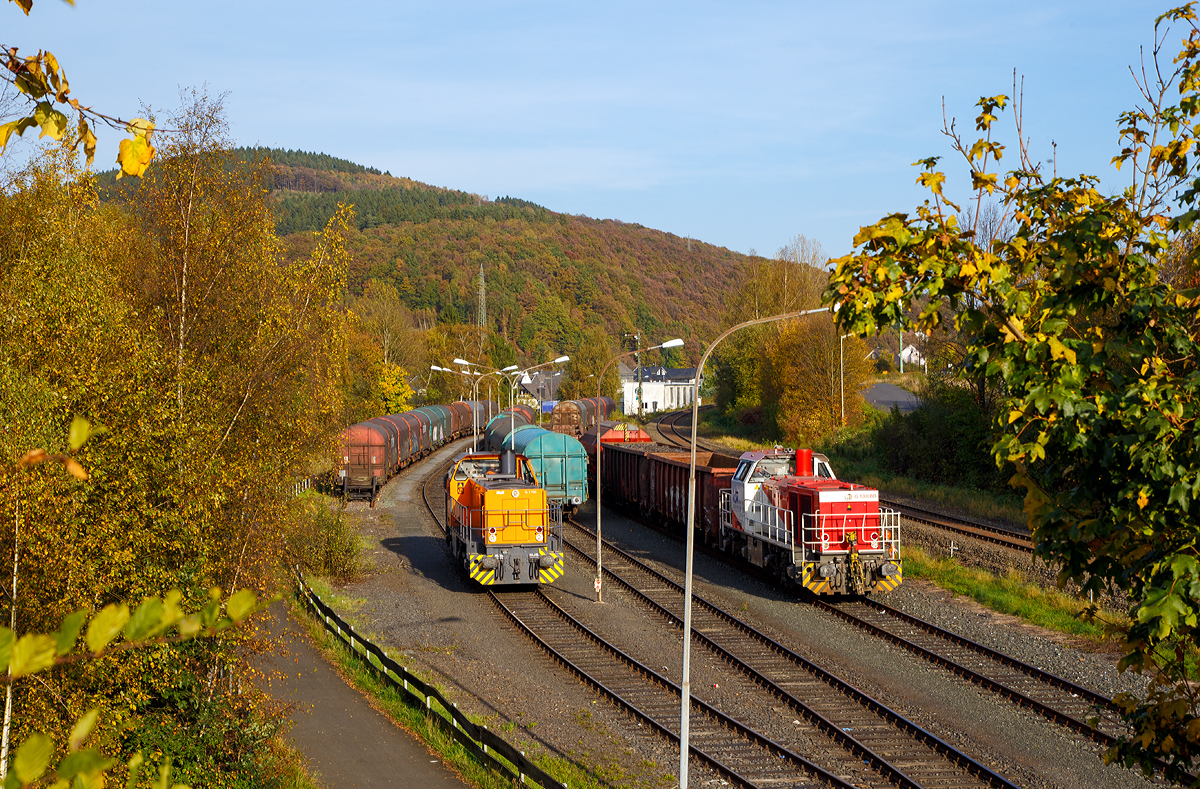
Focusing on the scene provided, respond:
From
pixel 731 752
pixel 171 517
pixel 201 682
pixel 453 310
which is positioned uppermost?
pixel 453 310

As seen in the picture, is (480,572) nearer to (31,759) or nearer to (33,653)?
(33,653)

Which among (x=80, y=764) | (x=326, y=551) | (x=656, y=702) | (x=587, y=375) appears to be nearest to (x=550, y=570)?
(x=326, y=551)

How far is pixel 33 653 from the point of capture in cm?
243

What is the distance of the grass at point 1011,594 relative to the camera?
1986 cm

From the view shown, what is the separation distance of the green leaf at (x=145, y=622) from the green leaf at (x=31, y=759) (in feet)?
1.00

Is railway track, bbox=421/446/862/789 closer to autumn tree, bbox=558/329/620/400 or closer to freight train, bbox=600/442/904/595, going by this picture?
freight train, bbox=600/442/904/595

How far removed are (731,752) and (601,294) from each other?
517 feet

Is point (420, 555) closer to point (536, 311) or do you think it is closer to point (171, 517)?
point (171, 517)

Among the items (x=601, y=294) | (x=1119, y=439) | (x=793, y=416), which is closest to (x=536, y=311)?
(x=601, y=294)

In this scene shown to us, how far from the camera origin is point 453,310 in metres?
133

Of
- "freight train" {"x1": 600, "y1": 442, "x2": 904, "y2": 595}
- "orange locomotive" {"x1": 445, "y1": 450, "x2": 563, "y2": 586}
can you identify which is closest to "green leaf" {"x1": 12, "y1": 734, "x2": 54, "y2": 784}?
"freight train" {"x1": 600, "y1": 442, "x2": 904, "y2": 595}

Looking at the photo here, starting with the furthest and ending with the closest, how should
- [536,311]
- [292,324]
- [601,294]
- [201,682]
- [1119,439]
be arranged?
[601,294] → [536,311] → [292,324] → [201,682] → [1119,439]

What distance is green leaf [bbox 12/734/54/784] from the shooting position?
2.22 meters

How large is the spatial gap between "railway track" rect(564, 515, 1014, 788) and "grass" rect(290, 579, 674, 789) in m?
3.07
